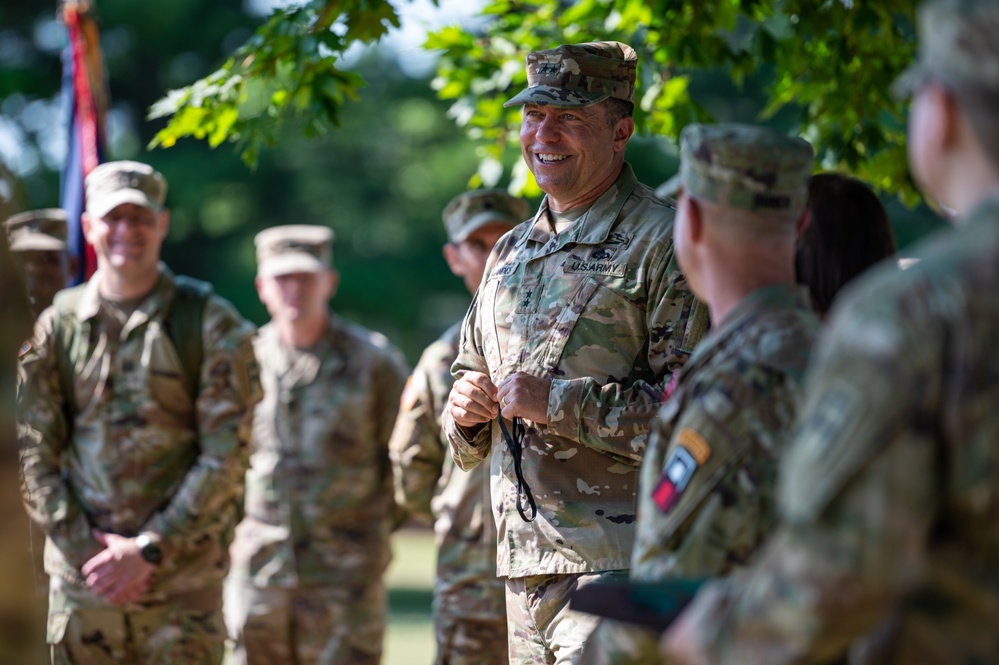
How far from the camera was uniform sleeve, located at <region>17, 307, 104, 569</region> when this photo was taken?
5871mm

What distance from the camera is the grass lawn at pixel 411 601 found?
11.8 m

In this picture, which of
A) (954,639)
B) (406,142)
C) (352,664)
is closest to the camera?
(954,639)

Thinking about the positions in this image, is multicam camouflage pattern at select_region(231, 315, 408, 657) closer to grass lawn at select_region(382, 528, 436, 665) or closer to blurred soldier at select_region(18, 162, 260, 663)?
grass lawn at select_region(382, 528, 436, 665)

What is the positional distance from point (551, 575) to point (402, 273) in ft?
63.0

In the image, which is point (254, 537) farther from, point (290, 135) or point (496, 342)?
point (290, 135)

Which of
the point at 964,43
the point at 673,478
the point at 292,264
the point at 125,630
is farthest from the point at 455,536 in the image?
the point at 964,43

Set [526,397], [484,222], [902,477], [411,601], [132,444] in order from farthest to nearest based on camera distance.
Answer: [411,601]
[484,222]
[132,444]
[526,397]
[902,477]

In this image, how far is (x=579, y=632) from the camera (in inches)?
163

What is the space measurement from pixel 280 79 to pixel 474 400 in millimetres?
2152

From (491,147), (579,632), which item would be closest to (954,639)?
(579,632)

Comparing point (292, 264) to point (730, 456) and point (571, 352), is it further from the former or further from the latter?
point (730, 456)

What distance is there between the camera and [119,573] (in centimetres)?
572

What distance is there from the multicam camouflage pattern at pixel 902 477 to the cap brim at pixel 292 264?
6506 millimetres

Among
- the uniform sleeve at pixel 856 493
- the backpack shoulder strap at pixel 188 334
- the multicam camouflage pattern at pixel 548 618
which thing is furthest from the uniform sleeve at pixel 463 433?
the uniform sleeve at pixel 856 493
